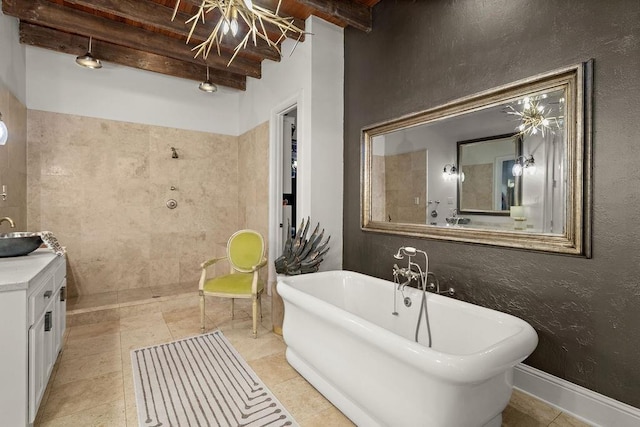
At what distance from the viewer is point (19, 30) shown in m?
3.29

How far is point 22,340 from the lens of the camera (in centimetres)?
150

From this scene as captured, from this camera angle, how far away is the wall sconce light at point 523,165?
1.98 m

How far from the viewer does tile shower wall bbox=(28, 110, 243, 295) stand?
362cm

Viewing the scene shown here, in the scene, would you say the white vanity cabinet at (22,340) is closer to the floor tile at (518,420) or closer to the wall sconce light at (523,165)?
A: the floor tile at (518,420)

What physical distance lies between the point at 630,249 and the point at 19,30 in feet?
17.8

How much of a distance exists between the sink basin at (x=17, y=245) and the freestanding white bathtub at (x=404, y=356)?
5.47ft

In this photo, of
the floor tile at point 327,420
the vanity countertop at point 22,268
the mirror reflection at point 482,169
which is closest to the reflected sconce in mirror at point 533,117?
the mirror reflection at point 482,169

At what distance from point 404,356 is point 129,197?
3979mm

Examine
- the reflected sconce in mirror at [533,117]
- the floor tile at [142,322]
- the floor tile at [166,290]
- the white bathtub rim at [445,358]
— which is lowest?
the floor tile at [142,322]

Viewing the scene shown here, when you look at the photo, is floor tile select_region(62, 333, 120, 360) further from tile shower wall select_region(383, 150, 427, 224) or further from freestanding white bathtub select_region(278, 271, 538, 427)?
tile shower wall select_region(383, 150, 427, 224)

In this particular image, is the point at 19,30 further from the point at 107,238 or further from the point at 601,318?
the point at 601,318

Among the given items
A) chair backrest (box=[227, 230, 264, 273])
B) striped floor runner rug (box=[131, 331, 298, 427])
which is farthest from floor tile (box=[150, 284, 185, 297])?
striped floor runner rug (box=[131, 331, 298, 427])

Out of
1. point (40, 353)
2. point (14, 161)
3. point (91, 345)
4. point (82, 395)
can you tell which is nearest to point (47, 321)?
point (40, 353)

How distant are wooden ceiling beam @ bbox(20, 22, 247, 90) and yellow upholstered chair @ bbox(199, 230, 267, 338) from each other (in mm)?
2399
